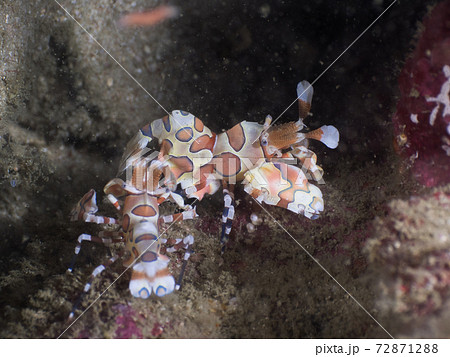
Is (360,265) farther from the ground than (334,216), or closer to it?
closer to it

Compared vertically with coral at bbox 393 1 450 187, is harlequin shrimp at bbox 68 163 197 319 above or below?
below

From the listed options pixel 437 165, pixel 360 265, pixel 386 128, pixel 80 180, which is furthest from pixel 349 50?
pixel 80 180

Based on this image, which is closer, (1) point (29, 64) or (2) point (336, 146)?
(2) point (336, 146)

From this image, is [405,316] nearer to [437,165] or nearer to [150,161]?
[437,165]

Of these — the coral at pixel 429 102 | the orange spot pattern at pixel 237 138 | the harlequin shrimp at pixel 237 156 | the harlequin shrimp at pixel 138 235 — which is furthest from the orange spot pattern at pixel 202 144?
the coral at pixel 429 102

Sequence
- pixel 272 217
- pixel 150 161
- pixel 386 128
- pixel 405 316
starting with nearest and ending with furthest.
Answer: pixel 405 316
pixel 386 128
pixel 272 217
pixel 150 161

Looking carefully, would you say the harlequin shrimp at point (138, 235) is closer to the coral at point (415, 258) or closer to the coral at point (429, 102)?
the coral at point (415, 258)

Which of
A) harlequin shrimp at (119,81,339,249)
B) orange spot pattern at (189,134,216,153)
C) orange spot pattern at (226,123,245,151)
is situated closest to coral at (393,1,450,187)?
harlequin shrimp at (119,81,339,249)

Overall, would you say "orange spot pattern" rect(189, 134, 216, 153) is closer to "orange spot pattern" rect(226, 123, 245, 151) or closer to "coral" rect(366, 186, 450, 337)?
"orange spot pattern" rect(226, 123, 245, 151)
